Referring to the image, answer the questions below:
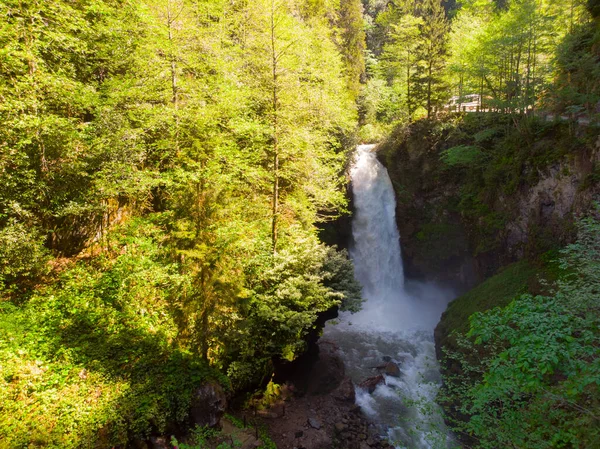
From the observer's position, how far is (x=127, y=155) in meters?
10.1

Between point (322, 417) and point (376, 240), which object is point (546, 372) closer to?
point (322, 417)

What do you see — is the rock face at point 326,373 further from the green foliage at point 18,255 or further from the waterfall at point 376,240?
the green foliage at point 18,255

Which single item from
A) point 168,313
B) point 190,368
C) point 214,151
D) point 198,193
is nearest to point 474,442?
point 190,368

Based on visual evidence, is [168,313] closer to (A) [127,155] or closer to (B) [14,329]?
(B) [14,329]

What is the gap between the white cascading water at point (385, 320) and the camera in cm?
1368

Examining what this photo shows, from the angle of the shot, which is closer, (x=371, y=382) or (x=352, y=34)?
(x=371, y=382)

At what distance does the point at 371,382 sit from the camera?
14625 mm

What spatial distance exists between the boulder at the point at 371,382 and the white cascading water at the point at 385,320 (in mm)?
170

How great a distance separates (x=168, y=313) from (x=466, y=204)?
56.5ft

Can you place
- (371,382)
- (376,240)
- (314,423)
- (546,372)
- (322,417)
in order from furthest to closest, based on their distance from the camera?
(376,240)
(371,382)
(322,417)
(314,423)
(546,372)

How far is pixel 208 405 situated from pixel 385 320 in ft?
45.7

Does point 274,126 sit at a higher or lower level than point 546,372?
higher

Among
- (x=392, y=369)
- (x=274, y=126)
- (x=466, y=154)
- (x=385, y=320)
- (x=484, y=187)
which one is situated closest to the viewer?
(x=274, y=126)

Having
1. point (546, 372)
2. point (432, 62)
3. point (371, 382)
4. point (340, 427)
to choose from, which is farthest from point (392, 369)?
point (432, 62)
